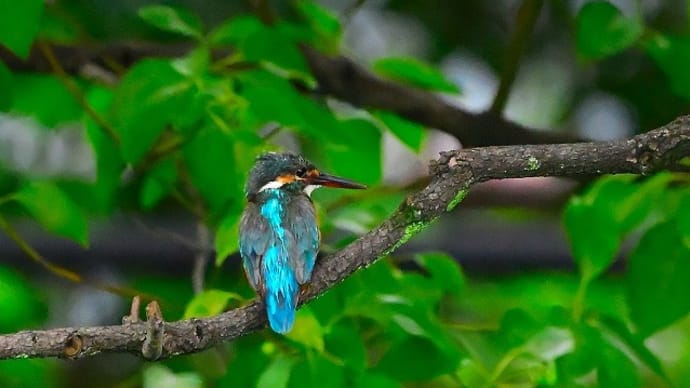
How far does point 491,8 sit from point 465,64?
130mm

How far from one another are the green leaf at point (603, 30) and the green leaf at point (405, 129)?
0.27m

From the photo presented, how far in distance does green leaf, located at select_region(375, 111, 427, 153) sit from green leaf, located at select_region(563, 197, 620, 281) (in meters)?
0.27

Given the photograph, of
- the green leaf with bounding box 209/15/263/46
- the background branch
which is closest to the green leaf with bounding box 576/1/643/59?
the background branch

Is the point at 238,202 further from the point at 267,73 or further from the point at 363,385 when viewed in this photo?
the point at 363,385

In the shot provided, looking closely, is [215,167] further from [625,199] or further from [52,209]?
[625,199]

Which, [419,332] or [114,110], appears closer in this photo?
[419,332]

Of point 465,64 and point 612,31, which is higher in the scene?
point 465,64

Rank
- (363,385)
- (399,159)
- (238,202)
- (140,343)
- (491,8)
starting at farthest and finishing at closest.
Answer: (399,159), (491,8), (238,202), (363,385), (140,343)

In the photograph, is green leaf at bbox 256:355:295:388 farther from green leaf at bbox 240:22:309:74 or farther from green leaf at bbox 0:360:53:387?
green leaf at bbox 0:360:53:387

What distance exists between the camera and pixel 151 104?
1120 mm

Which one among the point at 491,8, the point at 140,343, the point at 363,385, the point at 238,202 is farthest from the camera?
the point at 491,8

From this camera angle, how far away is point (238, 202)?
1.21 m

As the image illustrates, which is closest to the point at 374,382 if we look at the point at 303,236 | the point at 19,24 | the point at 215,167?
the point at 303,236

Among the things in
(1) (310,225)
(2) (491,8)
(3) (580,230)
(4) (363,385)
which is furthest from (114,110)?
(2) (491,8)
